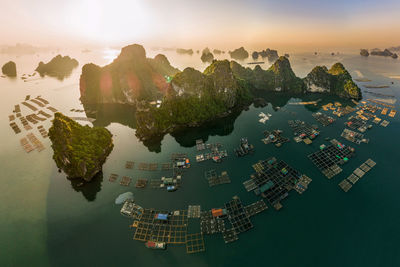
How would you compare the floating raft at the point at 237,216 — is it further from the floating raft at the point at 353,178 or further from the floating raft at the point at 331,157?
the floating raft at the point at 353,178

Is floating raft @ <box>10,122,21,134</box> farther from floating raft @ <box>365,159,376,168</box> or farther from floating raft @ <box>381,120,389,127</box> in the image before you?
floating raft @ <box>381,120,389,127</box>

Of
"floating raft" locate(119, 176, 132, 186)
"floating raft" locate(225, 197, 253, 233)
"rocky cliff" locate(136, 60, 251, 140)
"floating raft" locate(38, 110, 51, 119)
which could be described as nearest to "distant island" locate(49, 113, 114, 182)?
"floating raft" locate(119, 176, 132, 186)

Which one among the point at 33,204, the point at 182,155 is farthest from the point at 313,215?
the point at 33,204

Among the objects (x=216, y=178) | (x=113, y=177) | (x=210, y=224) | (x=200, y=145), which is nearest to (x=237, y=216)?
(x=210, y=224)

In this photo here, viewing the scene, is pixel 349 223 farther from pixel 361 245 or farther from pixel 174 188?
pixel 174 188

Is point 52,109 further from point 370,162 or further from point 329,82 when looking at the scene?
point 329,82

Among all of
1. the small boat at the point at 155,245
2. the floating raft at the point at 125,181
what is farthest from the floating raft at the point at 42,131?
the small boat at the point at 155,245
